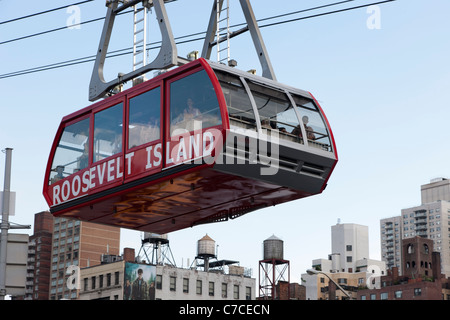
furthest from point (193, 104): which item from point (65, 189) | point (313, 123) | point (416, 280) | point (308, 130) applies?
point (416, 280)

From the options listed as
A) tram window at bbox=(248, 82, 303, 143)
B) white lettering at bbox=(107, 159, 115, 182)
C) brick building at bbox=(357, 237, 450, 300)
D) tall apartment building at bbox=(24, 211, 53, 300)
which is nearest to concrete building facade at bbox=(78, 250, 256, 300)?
brick building at bbox=(357, 237, 450, 300)

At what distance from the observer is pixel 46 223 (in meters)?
188

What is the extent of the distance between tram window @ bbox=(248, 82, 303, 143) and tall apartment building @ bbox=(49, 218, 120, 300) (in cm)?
14551

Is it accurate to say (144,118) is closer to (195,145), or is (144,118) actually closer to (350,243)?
(195,145)

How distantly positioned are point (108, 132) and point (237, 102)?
4011mm

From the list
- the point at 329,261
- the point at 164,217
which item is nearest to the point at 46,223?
the point at 329,261

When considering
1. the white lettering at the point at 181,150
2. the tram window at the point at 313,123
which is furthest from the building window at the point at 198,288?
the white lettering at the point at 181,150

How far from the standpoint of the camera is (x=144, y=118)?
2038 cm

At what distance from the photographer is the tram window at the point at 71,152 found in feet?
73.7

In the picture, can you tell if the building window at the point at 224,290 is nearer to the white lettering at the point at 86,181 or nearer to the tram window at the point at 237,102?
the white lettering at the point at 86,181

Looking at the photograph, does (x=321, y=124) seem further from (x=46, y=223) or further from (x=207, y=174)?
(x=46, y=223)

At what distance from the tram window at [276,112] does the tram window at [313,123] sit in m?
0.36
